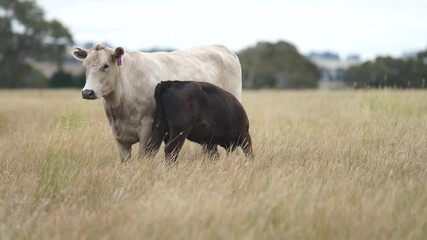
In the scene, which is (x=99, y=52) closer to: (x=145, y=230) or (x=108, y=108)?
(x=108, y=108)

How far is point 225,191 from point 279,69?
58691 millimetres

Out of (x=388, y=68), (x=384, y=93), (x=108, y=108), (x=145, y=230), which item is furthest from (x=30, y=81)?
(x=145, y=230)

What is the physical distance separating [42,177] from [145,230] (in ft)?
6.73

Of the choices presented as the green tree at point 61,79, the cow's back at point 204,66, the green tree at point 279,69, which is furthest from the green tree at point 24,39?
the cow's back at point 204,66

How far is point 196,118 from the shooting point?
6.89 meters

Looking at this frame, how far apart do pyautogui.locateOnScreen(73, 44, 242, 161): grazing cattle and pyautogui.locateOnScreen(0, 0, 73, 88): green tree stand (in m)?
45.1

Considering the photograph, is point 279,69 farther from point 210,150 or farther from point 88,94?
point 88,94

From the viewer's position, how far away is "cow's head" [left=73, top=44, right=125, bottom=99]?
22.3 ft

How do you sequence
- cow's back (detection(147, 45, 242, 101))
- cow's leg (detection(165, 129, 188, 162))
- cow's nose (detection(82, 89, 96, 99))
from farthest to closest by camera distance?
cow's back (detection(147, 45, 242, 101)), cow's leg (detection(165, 129, 188, 162)), cow's nose (detection(82, 89, 96, 99))

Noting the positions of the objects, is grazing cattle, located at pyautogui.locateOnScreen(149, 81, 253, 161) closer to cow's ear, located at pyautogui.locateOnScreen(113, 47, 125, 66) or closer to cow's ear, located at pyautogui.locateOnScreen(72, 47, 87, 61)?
cow's ear, located at pyautogui.locateOnScreen(113, 47, 125, 66)

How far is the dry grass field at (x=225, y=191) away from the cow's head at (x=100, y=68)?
0.82 metres

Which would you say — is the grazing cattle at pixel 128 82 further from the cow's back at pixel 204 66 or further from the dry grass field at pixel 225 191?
the dry grass field at pixel 225 191

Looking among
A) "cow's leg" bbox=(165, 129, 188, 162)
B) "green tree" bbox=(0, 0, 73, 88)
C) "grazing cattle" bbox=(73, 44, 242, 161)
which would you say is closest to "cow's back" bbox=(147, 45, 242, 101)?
"grazing cattle" bbox=(73, 44, 242, 161)

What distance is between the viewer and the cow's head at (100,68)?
679 centimetres
